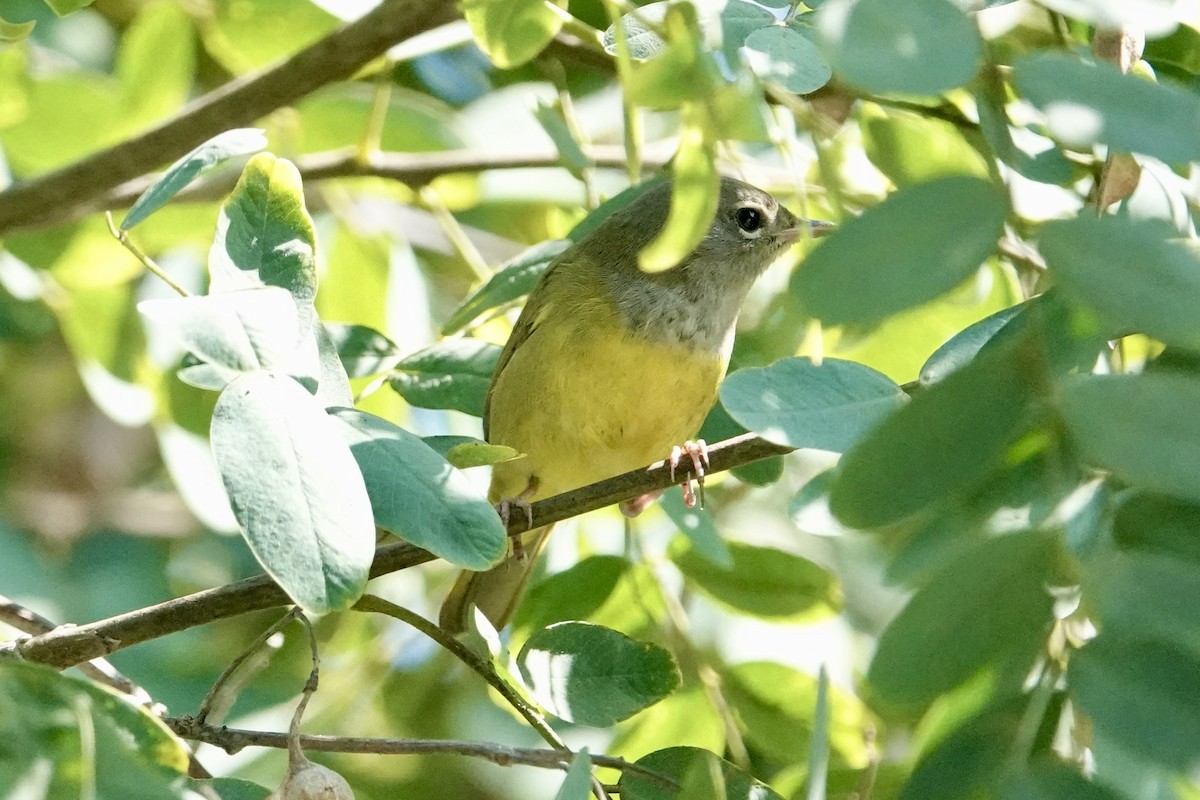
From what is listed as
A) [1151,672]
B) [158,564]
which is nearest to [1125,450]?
[1151,672]

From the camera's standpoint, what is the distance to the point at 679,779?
7.16 ft

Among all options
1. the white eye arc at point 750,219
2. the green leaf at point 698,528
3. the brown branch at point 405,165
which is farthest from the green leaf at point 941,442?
the white eye arc at point 750,219

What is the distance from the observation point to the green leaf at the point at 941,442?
150 cm

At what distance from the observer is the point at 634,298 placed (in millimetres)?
3576

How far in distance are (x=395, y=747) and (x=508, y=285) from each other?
117 centimetres

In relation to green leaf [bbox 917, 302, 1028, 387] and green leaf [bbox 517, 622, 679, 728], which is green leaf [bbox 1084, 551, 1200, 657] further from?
green leaf [bbox 517, 622, 679, 728]

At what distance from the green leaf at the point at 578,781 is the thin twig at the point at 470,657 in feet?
1.30

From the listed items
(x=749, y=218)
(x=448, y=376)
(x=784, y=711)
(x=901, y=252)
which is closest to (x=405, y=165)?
(x=749, y=218)

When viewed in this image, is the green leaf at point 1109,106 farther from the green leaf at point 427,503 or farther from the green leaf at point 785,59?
the green leaf at point 427,503

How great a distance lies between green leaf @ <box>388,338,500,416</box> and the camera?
113 inches

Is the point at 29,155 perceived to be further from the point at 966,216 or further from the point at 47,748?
the point at 966,216

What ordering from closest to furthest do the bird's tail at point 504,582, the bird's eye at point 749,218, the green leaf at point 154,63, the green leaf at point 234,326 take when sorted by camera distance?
the green leaf at point 234,326 → the bird's tail at point 504,582 → the green leaf at point 154,63 → the bird's eye at point 749,218

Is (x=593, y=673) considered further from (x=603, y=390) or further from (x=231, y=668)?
(x=603, y=390)

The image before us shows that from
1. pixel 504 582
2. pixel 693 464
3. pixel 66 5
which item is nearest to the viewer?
pixel 66 5
